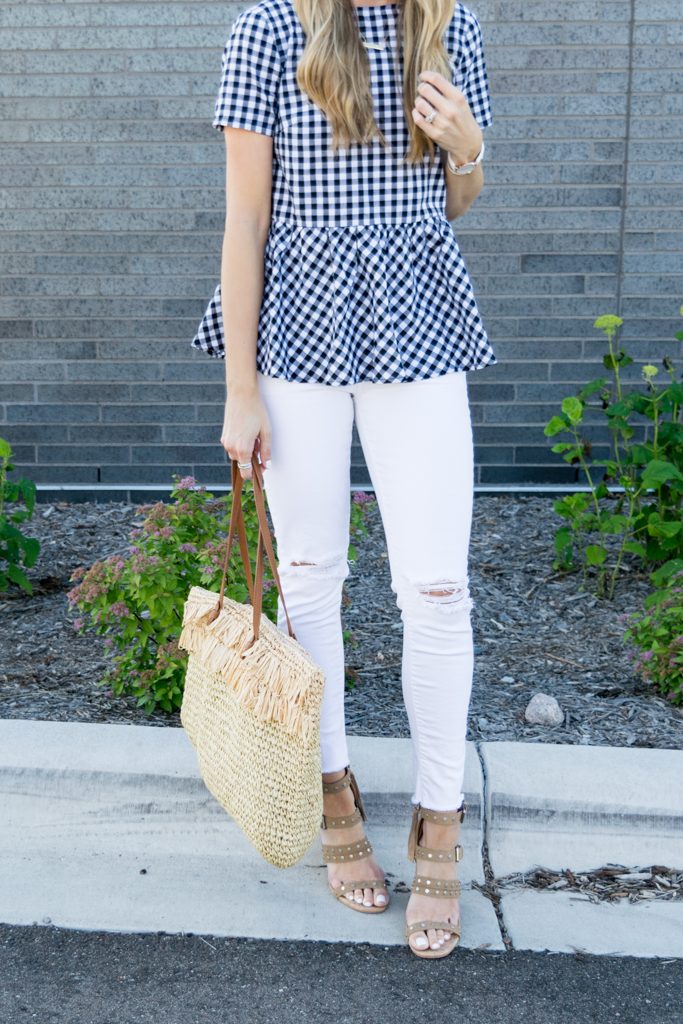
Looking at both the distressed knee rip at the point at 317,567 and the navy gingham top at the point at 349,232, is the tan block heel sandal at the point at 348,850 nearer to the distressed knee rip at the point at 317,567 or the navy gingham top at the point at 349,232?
the distressed knee rip at the point at 317,567

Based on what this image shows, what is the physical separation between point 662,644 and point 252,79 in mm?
1944

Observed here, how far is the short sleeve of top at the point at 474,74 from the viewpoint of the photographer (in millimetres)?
2406

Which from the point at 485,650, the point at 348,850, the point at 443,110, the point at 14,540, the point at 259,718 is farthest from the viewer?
the point at 14,540

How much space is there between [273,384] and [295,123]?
19.4 inches

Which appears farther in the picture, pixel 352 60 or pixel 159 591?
pixel 159 591

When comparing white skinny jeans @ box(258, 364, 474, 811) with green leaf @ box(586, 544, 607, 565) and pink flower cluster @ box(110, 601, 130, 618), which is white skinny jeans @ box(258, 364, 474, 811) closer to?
pink flower cluster @ box(110, 601, 130, 618)

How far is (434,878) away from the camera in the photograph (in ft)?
8.31

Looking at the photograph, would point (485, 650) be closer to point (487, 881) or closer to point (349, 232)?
point (487, 881)

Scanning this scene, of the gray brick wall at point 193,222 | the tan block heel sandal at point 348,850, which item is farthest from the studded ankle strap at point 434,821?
the gray brick wall at point 193,222

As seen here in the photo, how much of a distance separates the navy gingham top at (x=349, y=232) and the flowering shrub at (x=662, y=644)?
1305 mm

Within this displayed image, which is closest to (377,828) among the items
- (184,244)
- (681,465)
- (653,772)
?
(653,772)

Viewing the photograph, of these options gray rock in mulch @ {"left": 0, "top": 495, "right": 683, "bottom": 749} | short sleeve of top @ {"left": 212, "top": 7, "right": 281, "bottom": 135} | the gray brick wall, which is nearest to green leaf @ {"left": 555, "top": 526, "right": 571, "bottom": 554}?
gray rock in mulch @ {"left": 0, "top": 495, "right": 683, "bottom": 749}

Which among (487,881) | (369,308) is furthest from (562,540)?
(369,308)

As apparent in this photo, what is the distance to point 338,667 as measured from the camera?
2619mm
